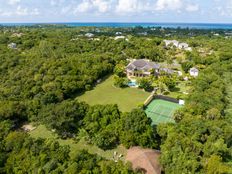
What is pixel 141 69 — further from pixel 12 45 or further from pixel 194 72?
pixel 12 45

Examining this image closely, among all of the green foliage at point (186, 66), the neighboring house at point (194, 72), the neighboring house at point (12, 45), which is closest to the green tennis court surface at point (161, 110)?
the neighboring house at point (194, 72)

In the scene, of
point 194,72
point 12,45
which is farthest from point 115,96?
point 12,45

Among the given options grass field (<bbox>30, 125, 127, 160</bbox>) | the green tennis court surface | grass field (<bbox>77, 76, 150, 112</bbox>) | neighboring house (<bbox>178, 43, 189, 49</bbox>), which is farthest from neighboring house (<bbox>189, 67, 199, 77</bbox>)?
neighboring house (<bbox>178, 43, 189, 49</bbox>)

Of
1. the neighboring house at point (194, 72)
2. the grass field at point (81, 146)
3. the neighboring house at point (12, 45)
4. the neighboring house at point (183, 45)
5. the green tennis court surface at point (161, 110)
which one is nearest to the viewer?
the grass field at point (81, 146)

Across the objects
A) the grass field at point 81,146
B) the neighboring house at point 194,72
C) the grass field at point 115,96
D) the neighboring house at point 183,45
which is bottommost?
the grass field at point 81,146

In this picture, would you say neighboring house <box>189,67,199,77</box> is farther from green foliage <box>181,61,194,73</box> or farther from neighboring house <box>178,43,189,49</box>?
neighboring house <box>178,43,189,49</box>

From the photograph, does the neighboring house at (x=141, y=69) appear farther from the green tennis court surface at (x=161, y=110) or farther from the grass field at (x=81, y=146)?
the grass field at (x=81, y=146)

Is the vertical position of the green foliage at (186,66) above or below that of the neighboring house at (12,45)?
below
